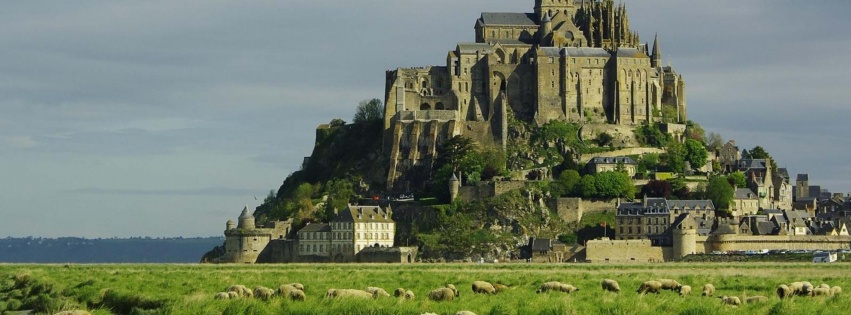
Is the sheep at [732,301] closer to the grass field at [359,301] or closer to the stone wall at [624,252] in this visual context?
the grass field at [359,301]

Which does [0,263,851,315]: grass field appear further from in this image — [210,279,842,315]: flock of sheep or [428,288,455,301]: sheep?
[210,279,842,315]: flock of sheep

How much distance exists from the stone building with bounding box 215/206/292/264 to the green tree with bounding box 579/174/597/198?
24.9 metres

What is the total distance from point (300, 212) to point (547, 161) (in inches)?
865

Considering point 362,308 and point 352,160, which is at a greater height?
point 352,160

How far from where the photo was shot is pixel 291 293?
45.2 metres

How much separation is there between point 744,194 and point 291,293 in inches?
3141

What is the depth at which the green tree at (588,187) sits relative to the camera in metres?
114

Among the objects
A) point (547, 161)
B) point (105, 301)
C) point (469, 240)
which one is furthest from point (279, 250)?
point (105, 301)

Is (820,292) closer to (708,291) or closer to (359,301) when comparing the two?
(708,291)

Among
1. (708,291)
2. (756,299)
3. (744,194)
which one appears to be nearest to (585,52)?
(744,194)

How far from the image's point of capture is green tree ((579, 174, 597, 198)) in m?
114

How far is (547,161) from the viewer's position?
122m

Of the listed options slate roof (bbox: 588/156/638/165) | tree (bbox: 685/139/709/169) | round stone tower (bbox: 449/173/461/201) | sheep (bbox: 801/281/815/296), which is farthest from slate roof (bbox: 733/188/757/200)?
sheep (bbox: 801/281/815/296)

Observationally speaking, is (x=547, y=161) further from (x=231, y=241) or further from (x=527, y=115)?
(x=231, y=241)
